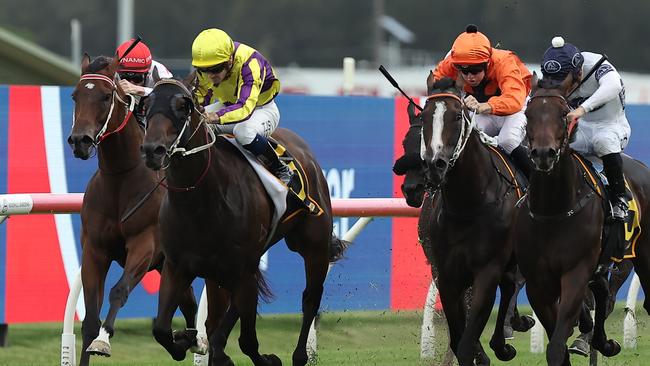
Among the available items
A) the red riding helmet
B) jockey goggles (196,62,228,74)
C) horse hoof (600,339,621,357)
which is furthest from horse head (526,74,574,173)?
the red riding helmet

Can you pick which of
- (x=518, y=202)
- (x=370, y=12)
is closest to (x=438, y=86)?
(x=518, y=202)

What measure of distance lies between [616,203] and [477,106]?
36.5 inches

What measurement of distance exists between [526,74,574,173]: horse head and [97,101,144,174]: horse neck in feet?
7.38

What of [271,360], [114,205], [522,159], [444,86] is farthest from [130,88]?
[522,159]

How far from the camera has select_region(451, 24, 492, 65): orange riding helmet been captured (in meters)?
6.96

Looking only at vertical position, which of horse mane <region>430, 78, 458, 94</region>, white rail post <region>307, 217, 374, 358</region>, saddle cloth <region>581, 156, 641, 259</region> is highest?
horse mane <region>430, 78, 458, 94</region>

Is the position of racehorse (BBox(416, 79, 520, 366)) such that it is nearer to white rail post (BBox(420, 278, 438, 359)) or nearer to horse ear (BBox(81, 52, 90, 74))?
white rail post (BBox(420, 278, 438, 359))

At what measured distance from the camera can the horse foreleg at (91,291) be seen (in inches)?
277

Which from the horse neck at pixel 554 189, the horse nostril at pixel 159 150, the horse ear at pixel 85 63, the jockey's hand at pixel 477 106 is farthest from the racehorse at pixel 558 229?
the horse ear at pixel 85 63

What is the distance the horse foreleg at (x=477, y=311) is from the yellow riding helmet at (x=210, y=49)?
5.58 feet

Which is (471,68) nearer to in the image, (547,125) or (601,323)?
(547,125)

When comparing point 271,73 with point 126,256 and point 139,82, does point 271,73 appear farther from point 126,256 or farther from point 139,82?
point 126,256

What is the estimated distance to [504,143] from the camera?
7.36 m

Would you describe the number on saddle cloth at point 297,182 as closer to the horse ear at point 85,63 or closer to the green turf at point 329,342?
the horse ear at point 85,63
